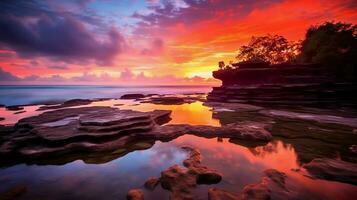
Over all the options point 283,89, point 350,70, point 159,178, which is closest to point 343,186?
point 159,178

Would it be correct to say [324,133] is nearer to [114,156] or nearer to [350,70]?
[114,156]

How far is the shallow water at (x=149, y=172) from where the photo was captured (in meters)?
5.12

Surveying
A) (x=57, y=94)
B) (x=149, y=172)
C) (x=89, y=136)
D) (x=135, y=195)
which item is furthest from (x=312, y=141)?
(x=57, y=94)

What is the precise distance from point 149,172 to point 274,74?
26.1 m

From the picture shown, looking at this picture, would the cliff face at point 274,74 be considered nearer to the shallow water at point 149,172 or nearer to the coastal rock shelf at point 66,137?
the shallow water at point 149,172

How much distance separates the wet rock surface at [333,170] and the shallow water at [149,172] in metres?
0.25

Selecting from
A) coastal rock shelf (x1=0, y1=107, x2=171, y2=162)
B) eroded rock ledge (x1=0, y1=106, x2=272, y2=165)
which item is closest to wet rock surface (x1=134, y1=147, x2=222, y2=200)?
eroded rock ledge (x1=0, y1=106, x2=272, y2=165)

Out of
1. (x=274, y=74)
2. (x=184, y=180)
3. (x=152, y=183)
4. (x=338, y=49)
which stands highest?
(x=338, y=49)

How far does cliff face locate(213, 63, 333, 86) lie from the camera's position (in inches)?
920

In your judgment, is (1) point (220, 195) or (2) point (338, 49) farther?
(2) point (338, 49)

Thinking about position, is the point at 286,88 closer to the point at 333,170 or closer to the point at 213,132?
the point at 213,132

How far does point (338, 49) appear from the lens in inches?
974

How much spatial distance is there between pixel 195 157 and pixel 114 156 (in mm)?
3539

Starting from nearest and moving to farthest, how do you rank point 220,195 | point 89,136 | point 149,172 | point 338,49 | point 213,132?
point 220,195
point 149,172
point 89,136
point 213,132
point 338,49
